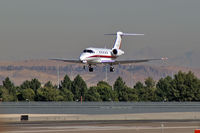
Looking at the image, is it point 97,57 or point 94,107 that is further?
point 94,107

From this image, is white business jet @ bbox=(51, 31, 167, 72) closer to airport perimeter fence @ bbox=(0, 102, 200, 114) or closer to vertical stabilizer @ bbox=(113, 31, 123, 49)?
vertical stabilizer @ bbox=(113, 31, 123, 49)

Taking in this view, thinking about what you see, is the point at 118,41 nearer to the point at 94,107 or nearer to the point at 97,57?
the point at 94,107

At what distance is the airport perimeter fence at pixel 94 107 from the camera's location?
9162 centimetres

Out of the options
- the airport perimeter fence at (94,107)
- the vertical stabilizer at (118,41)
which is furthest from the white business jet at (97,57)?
the airport perimeter fence at (94,107)

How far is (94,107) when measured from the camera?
9662cm

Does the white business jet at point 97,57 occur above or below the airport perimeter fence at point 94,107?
above

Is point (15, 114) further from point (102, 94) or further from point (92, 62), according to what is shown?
point (102, 94)

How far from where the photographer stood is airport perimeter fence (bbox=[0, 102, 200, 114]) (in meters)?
91.6

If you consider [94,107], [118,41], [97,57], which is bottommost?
[94,107]

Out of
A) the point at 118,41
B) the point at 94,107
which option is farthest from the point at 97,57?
the point at 94,107

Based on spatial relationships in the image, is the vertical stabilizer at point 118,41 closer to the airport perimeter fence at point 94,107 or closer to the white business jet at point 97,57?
the white business jet at point 97,57

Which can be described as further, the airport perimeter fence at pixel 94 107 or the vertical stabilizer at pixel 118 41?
the vertical stabilizer at pixel 118 41

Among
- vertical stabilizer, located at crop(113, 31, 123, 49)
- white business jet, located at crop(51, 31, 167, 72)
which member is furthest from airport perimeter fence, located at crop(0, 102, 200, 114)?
white business jet, located at crop(51, 31, 167, 72)

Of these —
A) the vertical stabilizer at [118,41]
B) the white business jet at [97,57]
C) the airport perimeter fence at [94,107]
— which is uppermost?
the vertical stabilizer at [118,41]
